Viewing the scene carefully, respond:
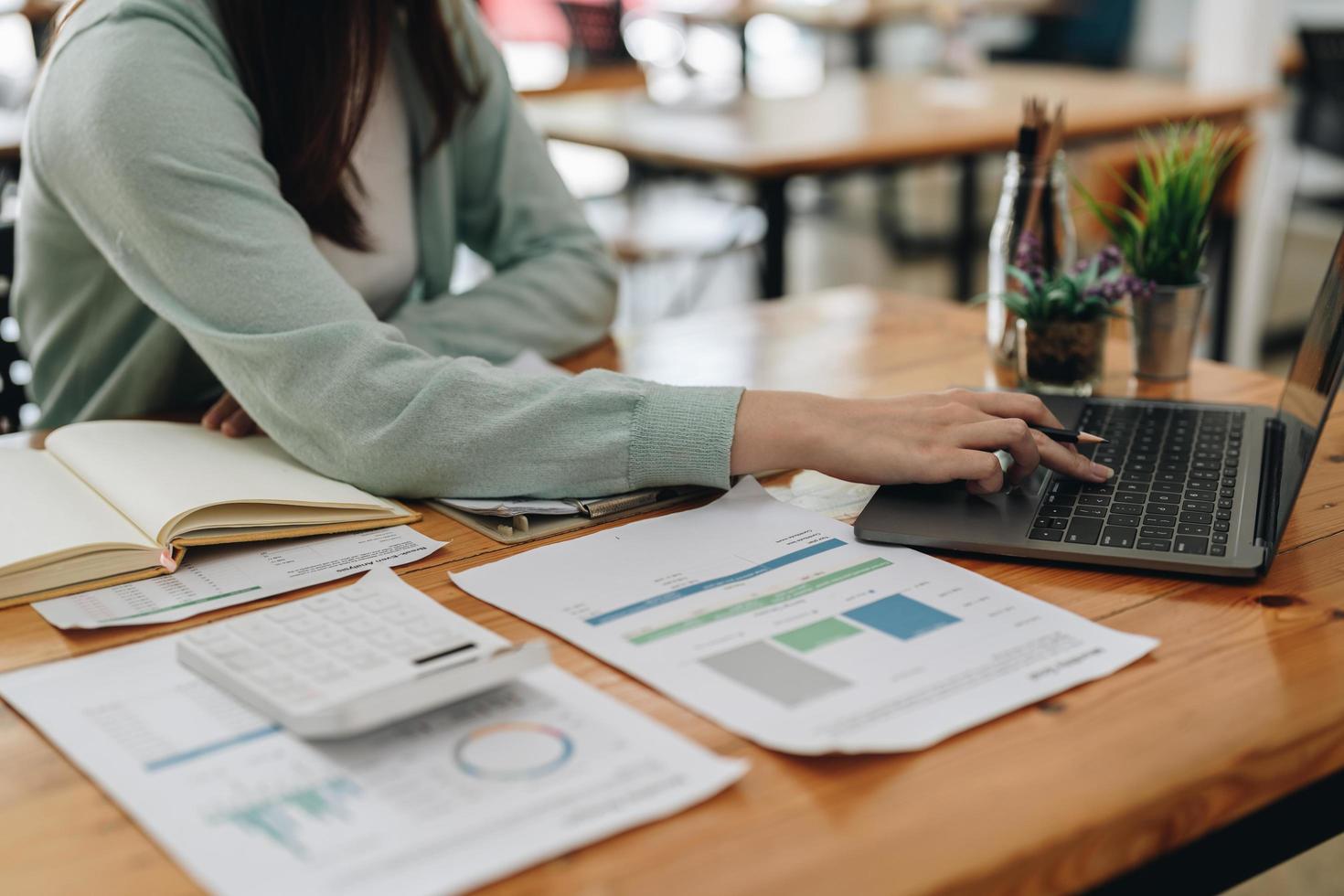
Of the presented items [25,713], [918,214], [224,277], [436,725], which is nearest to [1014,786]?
[436,725]

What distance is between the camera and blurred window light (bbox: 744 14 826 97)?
779 centimetres

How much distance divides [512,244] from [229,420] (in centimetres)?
49

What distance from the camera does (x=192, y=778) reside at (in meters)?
0.61

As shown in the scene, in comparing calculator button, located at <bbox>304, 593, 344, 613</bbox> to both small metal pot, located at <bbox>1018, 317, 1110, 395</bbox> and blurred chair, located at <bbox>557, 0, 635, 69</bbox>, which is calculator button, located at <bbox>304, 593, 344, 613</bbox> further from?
blurred chair, located at <bbox>557, 0, 635, 69</bbox>

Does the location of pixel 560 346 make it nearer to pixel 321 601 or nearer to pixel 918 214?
pixel 321 601

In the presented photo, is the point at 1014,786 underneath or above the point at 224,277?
underneath

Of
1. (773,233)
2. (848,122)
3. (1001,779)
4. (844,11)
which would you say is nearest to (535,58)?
(844,11)

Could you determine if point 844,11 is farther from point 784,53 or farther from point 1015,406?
point 1015,406

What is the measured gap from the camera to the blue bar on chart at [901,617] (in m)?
0.74

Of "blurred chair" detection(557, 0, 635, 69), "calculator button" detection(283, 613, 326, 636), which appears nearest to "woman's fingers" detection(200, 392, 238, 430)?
"calculator button" detection(283, 613, 326, 636)

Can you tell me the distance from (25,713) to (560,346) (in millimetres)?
777

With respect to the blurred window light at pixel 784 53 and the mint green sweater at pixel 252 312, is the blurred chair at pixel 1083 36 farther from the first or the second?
the mint green sweater at pixel 252 312

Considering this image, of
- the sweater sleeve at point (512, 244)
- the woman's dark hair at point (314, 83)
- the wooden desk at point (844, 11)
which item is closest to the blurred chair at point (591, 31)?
the wooden desk at point (844, 11)

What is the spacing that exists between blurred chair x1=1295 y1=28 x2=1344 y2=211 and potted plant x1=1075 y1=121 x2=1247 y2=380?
293 centimetres
